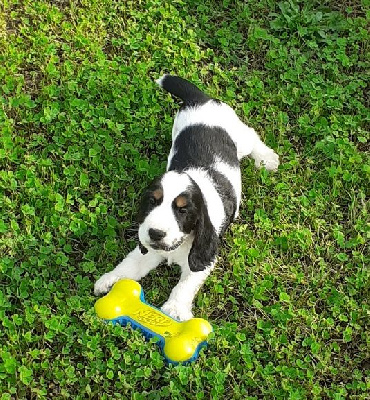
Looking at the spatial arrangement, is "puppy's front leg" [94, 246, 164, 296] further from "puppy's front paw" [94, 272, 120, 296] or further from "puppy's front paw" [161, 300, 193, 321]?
"puppy's front paw" [161, 300, 193, 321]

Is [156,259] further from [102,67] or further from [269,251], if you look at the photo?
[102,67]

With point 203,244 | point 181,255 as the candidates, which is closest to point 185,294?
point 181,255

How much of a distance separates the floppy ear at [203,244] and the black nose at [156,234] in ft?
0.88

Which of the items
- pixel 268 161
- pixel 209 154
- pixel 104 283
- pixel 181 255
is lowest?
pixel 104 283

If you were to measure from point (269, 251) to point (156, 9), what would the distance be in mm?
2583

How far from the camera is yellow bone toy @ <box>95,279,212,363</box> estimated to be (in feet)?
13.4

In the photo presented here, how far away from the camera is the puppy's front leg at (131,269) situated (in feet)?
14.9

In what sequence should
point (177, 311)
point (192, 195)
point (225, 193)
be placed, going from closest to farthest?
point (192, 195)
point (177, 311)
point (225, 193)

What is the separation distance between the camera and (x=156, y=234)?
4.07m

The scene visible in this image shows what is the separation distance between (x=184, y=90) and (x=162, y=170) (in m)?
0.59

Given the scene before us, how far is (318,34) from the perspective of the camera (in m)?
6.32

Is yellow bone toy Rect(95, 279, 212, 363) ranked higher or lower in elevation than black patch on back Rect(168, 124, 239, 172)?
lower

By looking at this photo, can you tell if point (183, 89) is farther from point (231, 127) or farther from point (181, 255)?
point (181, 255)

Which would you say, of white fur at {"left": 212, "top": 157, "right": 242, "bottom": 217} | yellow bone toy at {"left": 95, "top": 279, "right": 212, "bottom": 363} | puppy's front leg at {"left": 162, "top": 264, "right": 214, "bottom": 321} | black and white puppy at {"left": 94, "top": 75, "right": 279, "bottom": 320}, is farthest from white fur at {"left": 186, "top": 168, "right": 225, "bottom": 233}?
yellow bone toy at {"left": 95, "top": 279, "right": 212, "bottom": 363}
